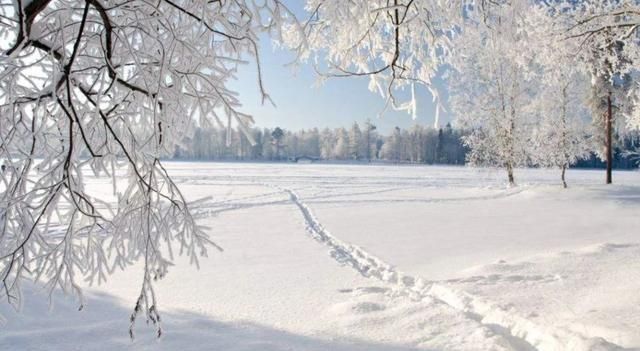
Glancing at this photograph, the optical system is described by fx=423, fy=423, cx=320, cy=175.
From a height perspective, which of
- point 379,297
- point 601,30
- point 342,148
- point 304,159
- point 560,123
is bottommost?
point 379,297

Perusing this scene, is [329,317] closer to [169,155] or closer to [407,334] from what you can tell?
[407,334]

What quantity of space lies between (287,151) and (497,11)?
113 metres

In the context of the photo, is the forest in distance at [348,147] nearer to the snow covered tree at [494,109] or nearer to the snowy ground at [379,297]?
the snow covered tree at [494,109]

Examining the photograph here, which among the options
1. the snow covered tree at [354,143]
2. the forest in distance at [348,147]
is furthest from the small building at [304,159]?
the snow covered tree at [354,143]

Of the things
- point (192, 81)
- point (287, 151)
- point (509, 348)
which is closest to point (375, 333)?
point (509, 348)

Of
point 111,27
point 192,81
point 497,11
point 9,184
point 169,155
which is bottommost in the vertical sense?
point 9,184

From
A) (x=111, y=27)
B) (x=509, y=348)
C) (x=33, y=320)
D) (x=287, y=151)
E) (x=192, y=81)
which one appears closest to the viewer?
(x=111, y=27)

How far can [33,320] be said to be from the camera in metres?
4.67

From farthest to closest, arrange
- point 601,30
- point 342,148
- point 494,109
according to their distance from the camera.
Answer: point 342,148, point 494,109, point 601,30

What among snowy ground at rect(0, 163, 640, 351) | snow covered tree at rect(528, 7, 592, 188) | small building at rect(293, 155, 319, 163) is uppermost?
snow covered tree at rect(528, 7, 592, 188)

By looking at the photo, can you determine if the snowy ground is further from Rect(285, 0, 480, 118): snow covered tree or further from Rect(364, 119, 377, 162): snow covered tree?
Rect(364, 119, 377, 162): snow covered tree

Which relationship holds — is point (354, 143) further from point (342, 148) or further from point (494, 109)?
point (494, 109)

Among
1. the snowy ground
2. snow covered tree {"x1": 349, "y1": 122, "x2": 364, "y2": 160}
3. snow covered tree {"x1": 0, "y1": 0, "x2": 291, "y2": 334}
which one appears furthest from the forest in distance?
snow covered tree {"x1": 0, "y1": 0, "x2": 291, "y2": 334}

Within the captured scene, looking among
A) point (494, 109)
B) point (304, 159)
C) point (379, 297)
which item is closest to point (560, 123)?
point (494, 109)
